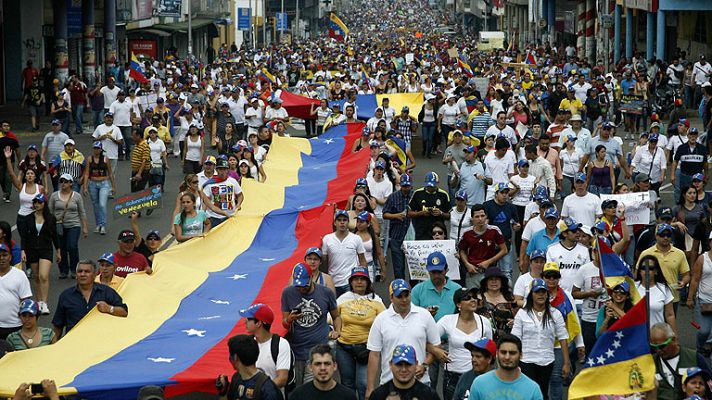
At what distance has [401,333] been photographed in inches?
407

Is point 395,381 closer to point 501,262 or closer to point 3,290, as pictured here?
point 3,290

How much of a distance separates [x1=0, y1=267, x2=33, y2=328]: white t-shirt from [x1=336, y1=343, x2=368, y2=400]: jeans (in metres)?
2.98

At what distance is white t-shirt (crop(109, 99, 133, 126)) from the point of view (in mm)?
28938

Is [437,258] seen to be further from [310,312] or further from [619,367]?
[619,367]

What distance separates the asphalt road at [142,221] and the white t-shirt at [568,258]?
1.74 metres

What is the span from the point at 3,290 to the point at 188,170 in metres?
12.4

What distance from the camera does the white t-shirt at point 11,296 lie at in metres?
12.4

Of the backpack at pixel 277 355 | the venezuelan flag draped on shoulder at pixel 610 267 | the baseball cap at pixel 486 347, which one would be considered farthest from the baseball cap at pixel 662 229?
the backpack at pixel 277 355

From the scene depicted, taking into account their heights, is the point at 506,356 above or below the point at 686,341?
above

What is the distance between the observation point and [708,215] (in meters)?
15.0

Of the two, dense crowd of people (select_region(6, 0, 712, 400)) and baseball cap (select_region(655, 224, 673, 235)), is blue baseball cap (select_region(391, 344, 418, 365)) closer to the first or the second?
dense crowd of people (select_region(6, 0, 712, 400))

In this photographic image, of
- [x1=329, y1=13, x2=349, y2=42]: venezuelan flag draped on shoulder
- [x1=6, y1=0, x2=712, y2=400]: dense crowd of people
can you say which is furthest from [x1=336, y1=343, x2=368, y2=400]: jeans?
[x1=329, y1=13, x2=349, y2=42]: venezuelan flag draped on shoulder

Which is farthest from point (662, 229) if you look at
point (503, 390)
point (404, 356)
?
point (404, 356)

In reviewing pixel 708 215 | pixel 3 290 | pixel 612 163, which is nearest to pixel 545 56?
pixel 612 163
